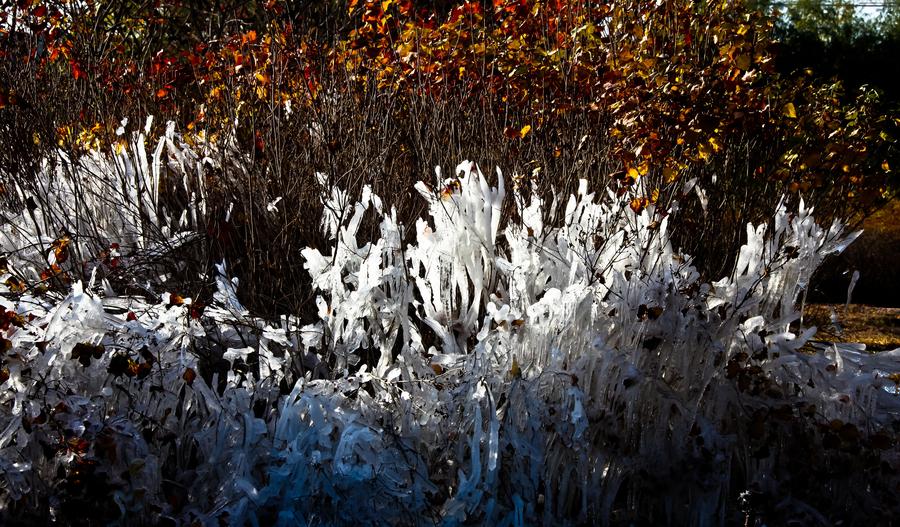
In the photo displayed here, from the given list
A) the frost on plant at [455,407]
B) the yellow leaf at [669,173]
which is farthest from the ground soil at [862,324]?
the frost on plant at [455,407]

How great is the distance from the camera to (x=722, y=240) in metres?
5.44

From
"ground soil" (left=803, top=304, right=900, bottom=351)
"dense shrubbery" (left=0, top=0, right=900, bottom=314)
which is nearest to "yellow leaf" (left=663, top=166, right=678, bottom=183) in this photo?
"dense shrubbery" (left=0, top=0, right=900, bottom=314)

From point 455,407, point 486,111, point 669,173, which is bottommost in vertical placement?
point 455,407

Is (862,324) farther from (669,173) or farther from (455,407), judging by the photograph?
(455,407)

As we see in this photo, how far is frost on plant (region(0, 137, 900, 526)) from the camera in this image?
9.22 ft

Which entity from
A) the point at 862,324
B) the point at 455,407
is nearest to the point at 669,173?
the point at 455,407

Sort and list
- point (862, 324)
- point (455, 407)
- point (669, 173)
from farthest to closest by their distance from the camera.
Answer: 1. point (862, 324)
2. point (669, 173)
3. point (455, 407)

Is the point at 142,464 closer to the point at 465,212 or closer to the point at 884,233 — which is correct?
the point at 465,212

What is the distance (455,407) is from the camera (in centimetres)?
306

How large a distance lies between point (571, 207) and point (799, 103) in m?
3.01

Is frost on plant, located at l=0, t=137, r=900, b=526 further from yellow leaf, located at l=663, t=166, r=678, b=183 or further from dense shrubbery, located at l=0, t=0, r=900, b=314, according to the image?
yellow leaf, located at l=663, t=166, r=678, b=183

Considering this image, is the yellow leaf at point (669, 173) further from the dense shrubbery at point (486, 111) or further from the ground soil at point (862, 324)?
the ground soil at point (862, 324)

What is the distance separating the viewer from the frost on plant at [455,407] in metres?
2.81

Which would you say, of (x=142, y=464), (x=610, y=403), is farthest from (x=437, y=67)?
(x=142, y=464)
